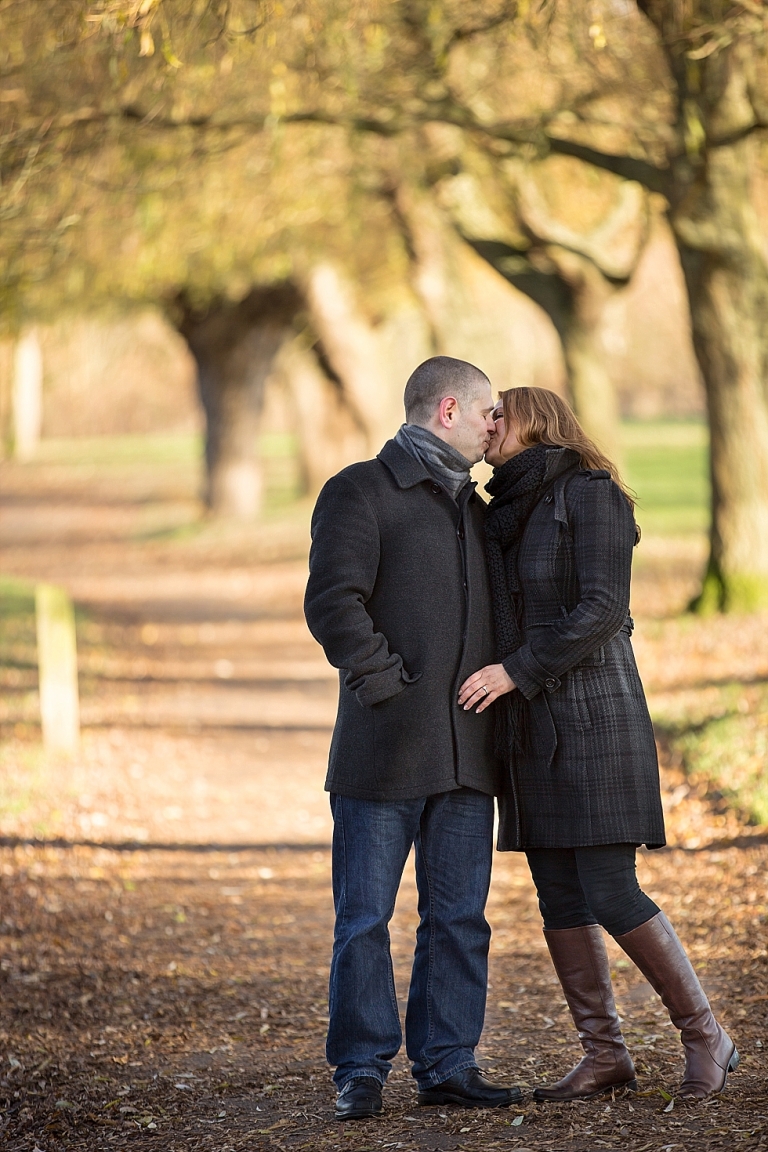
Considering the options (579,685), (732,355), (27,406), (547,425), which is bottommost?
(579,685)

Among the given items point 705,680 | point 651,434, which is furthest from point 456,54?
point 651,434

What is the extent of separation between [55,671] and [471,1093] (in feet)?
20.4

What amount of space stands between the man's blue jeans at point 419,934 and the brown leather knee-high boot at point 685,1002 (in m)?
0.47

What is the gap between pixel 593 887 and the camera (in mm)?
3904

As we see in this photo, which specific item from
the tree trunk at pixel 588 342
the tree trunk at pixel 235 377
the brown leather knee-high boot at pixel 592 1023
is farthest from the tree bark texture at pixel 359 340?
the brown leather knee-high boot at pixel 592 1023

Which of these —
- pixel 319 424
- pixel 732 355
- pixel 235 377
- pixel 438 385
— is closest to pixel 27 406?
pixel 319 424

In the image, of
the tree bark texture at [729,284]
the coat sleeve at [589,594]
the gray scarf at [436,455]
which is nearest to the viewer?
the coat sleeve at [589,594]

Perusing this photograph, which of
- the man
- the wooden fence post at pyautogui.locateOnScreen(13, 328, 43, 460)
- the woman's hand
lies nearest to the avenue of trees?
the man

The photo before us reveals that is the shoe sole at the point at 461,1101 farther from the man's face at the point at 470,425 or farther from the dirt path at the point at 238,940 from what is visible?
the man's face at the point at 470,425

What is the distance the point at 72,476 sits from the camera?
4588cm

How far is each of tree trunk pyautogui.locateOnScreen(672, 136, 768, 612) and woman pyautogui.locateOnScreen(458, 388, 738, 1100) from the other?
832 cm

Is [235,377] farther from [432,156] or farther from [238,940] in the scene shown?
[238,940]

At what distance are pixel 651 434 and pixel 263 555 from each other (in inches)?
1404

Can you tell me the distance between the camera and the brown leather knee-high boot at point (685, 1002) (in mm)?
3873
